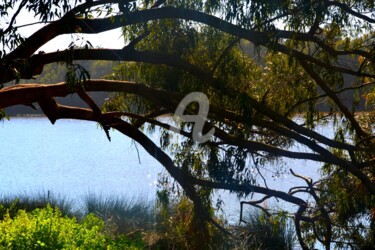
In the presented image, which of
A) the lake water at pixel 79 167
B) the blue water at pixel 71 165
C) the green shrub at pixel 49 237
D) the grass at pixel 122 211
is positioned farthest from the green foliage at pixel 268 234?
the green shrub at pixel 49 237

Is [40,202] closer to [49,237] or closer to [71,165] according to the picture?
[49,237]

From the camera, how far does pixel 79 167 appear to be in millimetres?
13047

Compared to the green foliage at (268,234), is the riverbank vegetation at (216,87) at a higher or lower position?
higher

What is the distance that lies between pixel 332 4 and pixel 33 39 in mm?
1737

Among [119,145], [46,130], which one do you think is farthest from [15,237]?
[46,130]

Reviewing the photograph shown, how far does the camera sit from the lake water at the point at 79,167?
8750mm

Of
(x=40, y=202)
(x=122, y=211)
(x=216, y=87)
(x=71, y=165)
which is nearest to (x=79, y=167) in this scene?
(x=71, y=165)

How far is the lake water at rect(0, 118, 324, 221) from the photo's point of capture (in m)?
8.75

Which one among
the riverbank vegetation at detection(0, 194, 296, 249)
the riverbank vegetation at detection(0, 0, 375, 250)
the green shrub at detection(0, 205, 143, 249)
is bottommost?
the green shrub at detection(0, 205, 143, 249)

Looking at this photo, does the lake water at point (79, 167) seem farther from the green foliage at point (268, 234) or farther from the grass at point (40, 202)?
the green foliage at point (268, 234)

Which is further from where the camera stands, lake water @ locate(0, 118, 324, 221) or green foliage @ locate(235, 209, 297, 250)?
lake water @ locate(0, 118, 324, 221)

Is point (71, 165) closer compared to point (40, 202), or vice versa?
point (40, 202)

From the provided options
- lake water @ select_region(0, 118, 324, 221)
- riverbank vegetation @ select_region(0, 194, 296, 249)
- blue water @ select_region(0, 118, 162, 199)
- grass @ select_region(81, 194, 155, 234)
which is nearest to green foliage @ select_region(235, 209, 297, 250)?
riverbank vegetation @ select_region(0, 194, 296, 249)

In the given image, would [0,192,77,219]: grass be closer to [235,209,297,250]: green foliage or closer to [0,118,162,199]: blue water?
[0,118,162,199]: blue water
